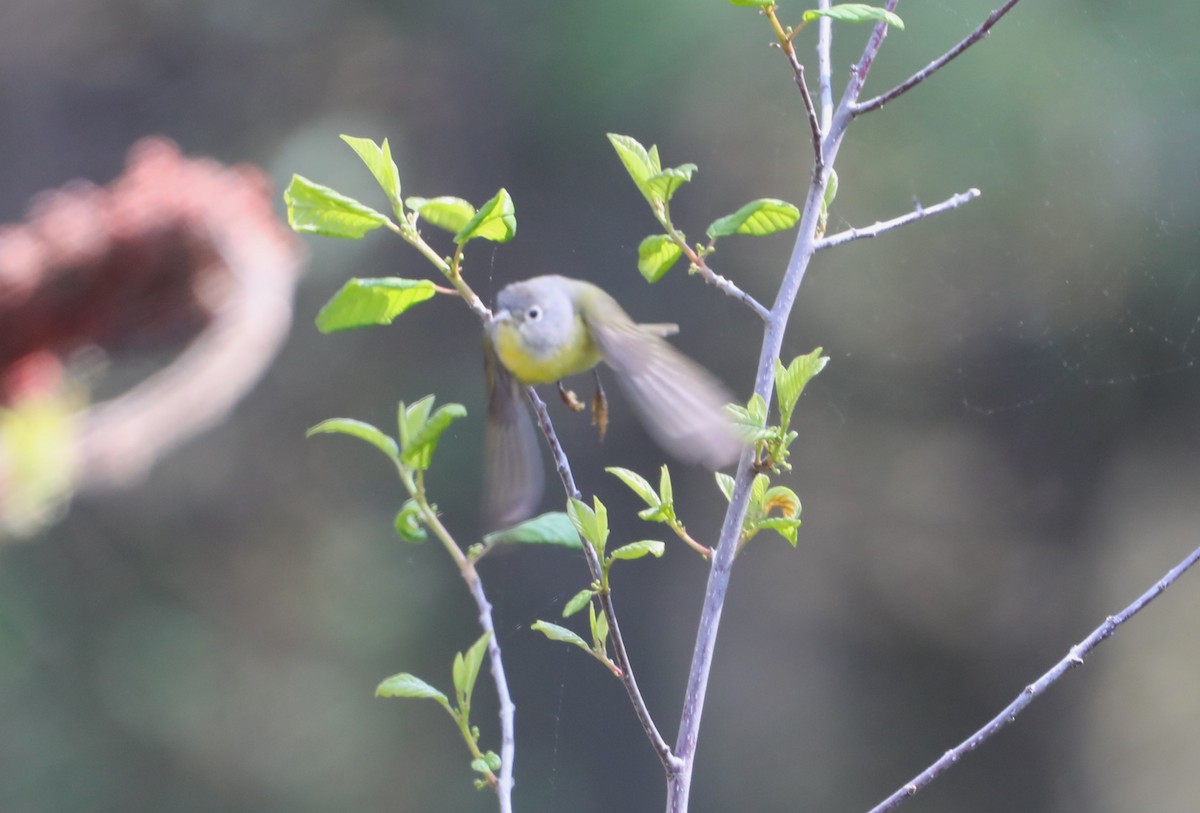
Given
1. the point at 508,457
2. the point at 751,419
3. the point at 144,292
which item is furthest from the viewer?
the point at 144,292

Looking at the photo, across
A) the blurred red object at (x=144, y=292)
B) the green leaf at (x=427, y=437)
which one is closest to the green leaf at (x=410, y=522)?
the green leaf at (x=427, y=437)

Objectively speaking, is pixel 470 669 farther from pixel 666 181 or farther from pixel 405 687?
pixel 666 181

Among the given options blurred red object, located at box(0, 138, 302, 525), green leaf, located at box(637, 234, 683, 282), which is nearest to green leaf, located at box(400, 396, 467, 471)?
green leaf, located at box(637, 234, 683, 282)

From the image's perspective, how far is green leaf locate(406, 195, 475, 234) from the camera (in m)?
0.38

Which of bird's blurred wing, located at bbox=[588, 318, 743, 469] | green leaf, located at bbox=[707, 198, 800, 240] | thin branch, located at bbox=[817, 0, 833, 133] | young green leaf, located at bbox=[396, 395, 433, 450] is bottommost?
bird's blurred wing, located at bbox=[588, 318, 743, 469]

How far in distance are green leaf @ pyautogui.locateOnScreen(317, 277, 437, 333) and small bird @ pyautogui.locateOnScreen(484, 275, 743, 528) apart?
0.10m

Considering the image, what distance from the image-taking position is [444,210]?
39 cm

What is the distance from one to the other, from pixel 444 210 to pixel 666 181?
85 millimetres

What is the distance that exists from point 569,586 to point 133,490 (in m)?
0.77

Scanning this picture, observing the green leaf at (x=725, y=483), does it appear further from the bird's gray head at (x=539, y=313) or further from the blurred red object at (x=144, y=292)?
the blurred red object at (x=144, y=292)

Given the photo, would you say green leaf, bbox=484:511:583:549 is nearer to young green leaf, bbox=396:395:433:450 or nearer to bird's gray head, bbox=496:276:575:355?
young green leaf, bbox=396:395:433:450

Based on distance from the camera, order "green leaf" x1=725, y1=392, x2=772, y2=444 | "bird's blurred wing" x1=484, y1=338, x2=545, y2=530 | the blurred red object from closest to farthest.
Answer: "green leaf" x1=725, y1=392, x2=772, y2=444 < "bird's blurred wing" x1=484, y1=338, x2=545, y2=530 < the blurred red object

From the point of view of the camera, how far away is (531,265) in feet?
5.04

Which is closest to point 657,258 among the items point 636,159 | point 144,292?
point 636,159
